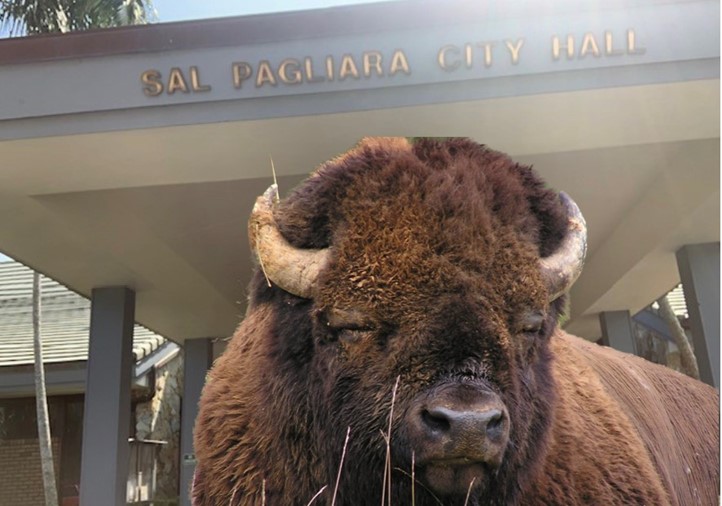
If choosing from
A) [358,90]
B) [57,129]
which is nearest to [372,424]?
[358,90]

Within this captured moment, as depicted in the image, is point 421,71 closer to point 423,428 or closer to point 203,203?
point 203,203

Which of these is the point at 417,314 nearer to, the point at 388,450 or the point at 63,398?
the point at 388,450

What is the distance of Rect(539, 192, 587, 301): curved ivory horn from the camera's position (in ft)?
8.88

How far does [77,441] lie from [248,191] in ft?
32.8

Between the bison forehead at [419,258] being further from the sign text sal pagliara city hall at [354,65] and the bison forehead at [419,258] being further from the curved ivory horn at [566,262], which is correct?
the sign text sal pagliara city hall at [354,65]

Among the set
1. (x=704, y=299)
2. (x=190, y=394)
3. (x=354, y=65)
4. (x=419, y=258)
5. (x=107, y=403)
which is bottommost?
(x=419, y=258)

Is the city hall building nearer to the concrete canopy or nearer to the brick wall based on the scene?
the concrete canopy

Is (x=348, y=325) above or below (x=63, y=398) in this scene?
below

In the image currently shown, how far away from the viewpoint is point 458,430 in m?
2.03

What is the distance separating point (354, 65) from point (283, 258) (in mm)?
4797

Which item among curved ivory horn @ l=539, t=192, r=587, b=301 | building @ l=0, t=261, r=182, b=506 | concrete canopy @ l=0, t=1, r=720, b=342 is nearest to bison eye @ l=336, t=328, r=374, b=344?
curved ivory horn @ l=539, t=192, r=587, b=301

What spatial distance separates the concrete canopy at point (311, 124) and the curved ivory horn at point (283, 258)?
14.9 ft

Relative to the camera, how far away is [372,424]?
235 centimetres

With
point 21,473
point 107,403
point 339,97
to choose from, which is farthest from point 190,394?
point 339,97
